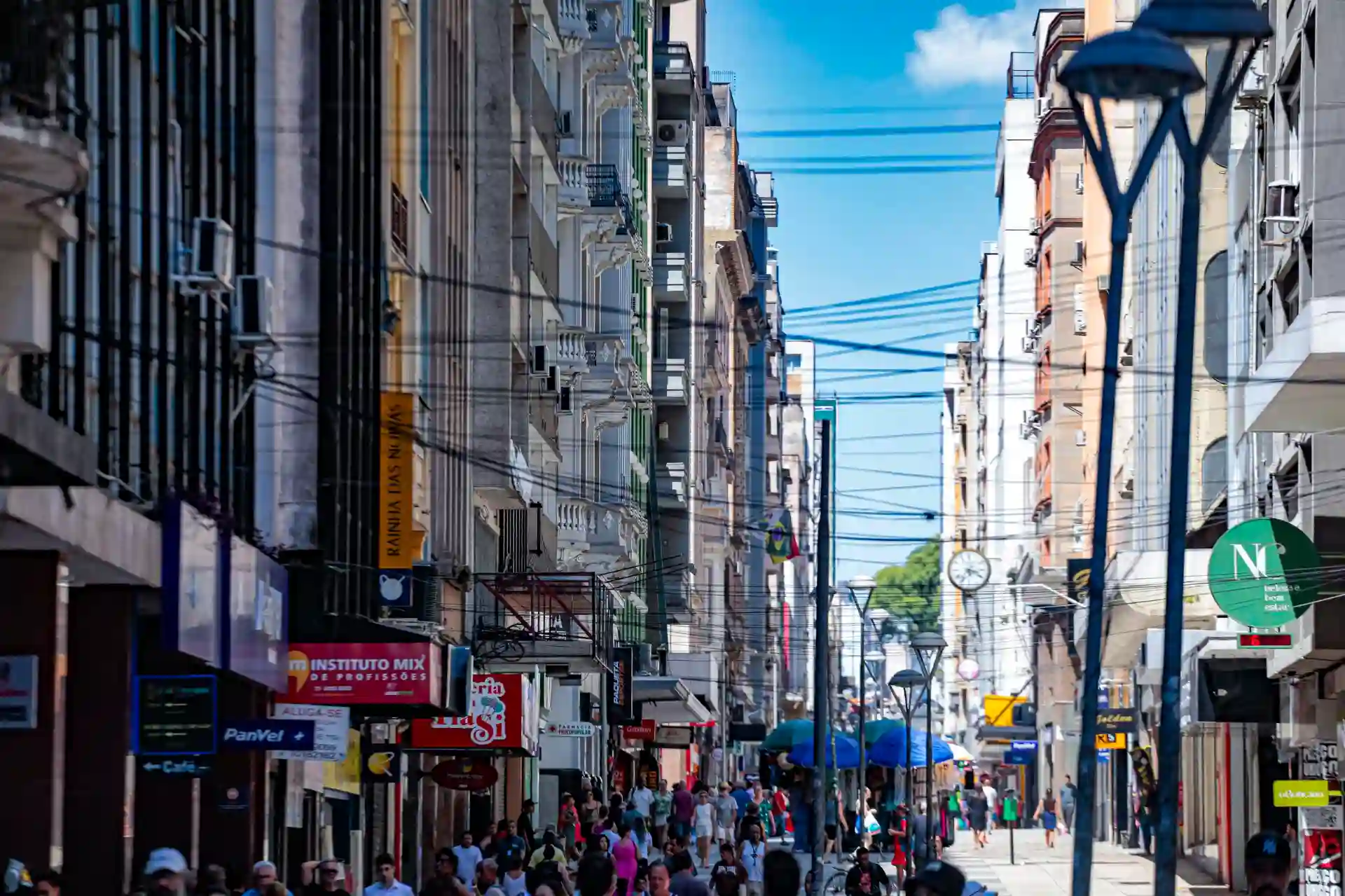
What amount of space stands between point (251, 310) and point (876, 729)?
3587 centimetres

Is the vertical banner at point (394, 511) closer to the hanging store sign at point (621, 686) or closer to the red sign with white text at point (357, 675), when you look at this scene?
the red sign with white text at point (357, 675)

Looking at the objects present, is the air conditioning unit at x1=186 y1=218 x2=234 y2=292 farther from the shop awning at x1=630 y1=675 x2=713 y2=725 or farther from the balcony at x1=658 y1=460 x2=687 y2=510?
the balcony at x1=658 y1=460 x2=687 y2=510

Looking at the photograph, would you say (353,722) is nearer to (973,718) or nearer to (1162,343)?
(1162,343)

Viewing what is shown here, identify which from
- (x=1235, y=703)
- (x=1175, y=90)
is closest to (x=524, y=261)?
(x=1235, y=703)

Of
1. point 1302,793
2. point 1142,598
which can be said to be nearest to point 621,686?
point 1142,598

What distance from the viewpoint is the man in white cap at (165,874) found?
1705 cm

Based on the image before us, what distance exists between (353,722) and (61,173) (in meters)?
16.6

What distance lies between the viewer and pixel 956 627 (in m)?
154

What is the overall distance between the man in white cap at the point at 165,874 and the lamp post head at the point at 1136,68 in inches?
297

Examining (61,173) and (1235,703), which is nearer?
(61,173)

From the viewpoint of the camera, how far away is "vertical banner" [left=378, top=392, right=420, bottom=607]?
30.7m

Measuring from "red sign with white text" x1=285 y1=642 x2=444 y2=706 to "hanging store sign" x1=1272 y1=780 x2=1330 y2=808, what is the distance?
31.7ft

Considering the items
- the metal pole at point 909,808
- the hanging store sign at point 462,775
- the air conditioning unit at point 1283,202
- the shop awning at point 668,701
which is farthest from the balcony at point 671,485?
the air conditioning unit at point 1283,202

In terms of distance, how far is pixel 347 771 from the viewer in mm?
31328
